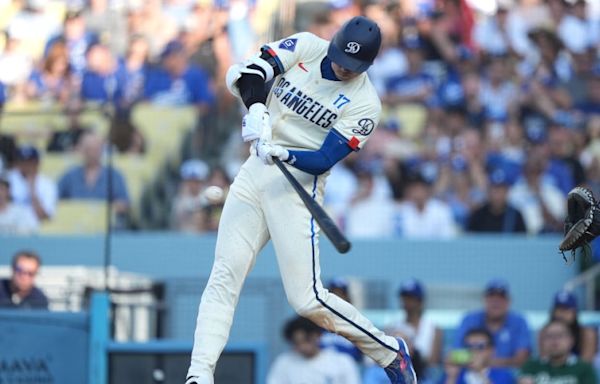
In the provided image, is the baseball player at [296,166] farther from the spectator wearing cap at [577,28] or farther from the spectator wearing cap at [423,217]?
the spectator wearing cap at [577,28]

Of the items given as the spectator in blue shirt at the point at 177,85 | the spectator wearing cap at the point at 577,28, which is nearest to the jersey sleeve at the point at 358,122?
the spectator in blue shirt at the point at 177,85

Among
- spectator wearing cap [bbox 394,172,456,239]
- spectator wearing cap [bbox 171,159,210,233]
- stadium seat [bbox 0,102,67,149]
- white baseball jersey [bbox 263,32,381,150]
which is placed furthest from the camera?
spectator wearing cap [bbox 171,159,210,233]

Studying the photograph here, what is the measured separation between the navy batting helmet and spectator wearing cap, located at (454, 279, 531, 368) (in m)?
4.12

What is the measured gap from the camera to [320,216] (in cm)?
715

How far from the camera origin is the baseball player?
24.6 feet

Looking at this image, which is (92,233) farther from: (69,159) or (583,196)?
(583,196)

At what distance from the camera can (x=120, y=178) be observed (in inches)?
531

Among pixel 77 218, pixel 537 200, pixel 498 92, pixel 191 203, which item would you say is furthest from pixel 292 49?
Answer: pixel 498 92

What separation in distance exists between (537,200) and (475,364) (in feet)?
11.3

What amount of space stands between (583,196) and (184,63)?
7.99m

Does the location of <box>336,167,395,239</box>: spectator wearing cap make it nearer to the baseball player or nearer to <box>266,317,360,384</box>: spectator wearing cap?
<box>266,317,360,384</box>: spectator wearing cap

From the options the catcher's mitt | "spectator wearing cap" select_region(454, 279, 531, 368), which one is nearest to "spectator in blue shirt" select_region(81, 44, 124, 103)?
"spectator wearing cap" select_region(454, 279, 531, 368)

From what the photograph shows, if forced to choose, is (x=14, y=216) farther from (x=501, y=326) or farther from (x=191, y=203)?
(x=501, y=326)

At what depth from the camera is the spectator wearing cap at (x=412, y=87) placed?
49.1 feet
